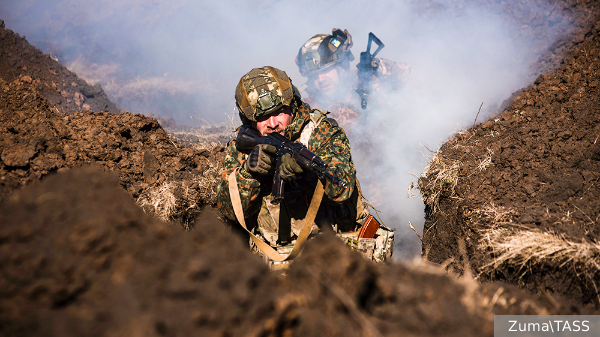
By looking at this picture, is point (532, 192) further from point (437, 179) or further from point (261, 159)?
point (261, 159)

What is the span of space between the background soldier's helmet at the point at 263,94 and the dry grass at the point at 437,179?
1.94 metres

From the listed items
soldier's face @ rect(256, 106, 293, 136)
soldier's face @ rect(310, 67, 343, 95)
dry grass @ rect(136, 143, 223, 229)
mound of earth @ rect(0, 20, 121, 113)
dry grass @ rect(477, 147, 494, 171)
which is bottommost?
dry grass @ rect(136, 143, 223, 229)

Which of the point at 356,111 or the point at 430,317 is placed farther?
the point at 356,111

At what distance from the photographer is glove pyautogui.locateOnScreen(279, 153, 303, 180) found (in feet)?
9.13

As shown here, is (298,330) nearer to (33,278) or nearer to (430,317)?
(430,317)

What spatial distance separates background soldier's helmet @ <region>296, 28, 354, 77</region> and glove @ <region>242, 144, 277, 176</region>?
442 inches

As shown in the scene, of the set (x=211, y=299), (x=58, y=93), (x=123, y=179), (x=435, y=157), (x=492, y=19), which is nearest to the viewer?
(x=211, y=299)

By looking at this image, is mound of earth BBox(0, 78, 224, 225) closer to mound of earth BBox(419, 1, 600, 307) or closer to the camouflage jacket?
the camouflage jacket

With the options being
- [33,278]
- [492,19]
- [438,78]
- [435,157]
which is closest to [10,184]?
[33,278]

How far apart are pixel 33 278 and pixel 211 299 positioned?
0.53 m

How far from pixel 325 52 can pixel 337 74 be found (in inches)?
53.4

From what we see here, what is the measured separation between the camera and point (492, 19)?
42.3 ft

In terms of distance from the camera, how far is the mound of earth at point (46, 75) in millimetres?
8555

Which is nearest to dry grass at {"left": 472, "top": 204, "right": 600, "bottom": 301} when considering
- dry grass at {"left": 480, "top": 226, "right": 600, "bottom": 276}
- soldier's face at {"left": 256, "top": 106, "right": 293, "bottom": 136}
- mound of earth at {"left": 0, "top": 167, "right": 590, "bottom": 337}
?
dry grass at {"left": 480, "top": 226, "right": 600, "bottom": 276}
